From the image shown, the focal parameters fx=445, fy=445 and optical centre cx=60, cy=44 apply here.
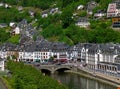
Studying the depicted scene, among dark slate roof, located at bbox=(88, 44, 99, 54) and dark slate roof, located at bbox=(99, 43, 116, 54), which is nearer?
dark slate roof, located at bbox=(99, 43, 116, 54)

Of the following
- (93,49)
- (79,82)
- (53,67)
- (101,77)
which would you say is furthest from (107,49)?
(79,82)

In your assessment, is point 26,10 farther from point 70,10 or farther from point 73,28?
point 73,28

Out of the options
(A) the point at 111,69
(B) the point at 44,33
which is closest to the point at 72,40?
(B) the point at 44,33

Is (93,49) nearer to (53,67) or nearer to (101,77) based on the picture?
(53,67)

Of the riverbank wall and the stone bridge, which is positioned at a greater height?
the stone bridge

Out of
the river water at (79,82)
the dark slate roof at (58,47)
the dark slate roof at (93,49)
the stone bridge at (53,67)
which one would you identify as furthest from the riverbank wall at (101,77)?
the dark slate roof at (58,47)

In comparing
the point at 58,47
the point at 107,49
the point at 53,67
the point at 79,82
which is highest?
the point at 58,47

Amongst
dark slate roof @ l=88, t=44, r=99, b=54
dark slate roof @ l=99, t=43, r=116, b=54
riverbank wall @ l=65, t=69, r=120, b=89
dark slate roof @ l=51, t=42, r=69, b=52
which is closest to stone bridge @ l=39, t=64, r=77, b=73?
riverbank wall @ l=65, t=69, r=120, b=89

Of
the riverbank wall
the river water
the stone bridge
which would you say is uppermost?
the stone bridge

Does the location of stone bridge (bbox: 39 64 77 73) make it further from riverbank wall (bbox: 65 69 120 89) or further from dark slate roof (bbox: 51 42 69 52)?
dark slate roof (bbox: 51 42 69 52)

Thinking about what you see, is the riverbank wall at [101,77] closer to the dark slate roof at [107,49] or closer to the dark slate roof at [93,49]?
the dark slate roof at [107,49]

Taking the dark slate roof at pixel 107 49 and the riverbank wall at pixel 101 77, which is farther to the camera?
the dark slate roof at pixel 107 49
